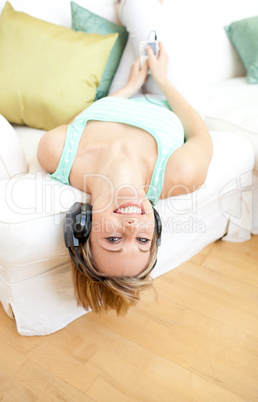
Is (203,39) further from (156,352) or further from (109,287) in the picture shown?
(156,352)

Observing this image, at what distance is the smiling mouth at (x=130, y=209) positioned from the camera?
3.21 ft

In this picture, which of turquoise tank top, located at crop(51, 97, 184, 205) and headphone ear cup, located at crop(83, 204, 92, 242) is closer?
headphone ear cup, located at crop(83, 204, 92, 242)

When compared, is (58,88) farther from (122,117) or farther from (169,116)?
(169,116)

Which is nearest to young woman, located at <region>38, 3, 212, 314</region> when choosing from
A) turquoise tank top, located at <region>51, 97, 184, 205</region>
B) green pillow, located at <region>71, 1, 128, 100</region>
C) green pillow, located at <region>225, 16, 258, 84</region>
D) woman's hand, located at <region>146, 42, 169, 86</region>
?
turquoise tank top, located at <region>51, 97, 184, 205</region>

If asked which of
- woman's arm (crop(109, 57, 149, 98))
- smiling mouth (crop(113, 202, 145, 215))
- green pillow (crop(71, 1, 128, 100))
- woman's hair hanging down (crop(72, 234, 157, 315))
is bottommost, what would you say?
woman's hair hanging down (crop(72, 234, 157, 315))

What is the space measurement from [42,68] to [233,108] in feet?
3.22

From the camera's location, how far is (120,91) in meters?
1.60

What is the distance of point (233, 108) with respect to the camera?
1.71 m

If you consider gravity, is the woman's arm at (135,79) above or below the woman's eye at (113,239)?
above

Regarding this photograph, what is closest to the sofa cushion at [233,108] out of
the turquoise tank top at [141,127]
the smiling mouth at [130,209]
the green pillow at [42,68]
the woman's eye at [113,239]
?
the turquoise tank top at [141,127]

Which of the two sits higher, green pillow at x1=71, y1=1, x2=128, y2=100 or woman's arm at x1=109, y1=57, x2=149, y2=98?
green pillow at x1=71, y1=1, x2=128, y2=100

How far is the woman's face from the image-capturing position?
0.95 meters

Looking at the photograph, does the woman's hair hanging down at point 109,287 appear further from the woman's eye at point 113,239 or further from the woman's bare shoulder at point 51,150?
the woman's bare shoulder at point 51,150

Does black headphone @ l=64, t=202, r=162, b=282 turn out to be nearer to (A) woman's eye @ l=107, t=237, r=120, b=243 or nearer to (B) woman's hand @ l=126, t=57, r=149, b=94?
(A) woman's eye @ l=107, t=237, r=120, b=243
